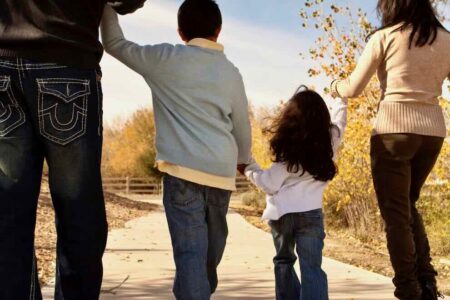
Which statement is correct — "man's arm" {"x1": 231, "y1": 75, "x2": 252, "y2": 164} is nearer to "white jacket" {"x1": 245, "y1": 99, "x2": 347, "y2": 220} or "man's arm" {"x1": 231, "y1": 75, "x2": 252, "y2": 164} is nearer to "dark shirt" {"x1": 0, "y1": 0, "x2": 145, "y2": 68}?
"white jacket" {"x1": 245, "y1": 99, "x2": 347, "y2": 220}

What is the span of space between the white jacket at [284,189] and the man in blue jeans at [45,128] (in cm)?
140

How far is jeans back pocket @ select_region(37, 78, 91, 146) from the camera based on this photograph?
2352mm

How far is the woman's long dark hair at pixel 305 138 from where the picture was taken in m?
3.75

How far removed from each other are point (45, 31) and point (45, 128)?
31cm

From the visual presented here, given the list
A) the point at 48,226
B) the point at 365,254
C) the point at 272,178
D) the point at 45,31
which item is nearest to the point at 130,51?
the point at 45,31

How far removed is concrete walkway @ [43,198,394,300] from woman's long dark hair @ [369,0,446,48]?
1.81m

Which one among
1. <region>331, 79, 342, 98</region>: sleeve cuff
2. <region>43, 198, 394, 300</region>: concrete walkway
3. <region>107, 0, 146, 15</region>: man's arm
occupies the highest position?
<region>107, 0, 146, 15</region>: man's arm

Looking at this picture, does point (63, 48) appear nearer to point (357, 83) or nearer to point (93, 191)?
point (93, 191)

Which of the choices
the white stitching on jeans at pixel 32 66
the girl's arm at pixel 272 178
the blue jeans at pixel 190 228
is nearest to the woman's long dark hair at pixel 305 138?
the girl's arm at pixel 272 178

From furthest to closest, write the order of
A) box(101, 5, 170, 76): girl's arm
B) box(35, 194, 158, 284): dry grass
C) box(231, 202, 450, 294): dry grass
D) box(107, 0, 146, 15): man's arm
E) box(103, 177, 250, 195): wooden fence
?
1. box(103, 177, 250, 195): wooden fence
2. box(231, 202, 450, 294): dry grass
3. box(35, 194, 158, 284): dry grass
4. box(101, 5, 170, 76): girl's arm
5. box(107, 0, 146, 15): man's arm

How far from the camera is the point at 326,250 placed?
9.80m

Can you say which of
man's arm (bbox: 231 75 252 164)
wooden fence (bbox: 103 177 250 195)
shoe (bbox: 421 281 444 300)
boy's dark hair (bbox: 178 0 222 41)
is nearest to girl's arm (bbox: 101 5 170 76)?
boy's dark hair (bbox: 178 0 222 41)

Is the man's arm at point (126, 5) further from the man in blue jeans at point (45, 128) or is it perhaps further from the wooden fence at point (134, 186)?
the wooden fence at point (134, 186)

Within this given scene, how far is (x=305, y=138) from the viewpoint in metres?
3.77
